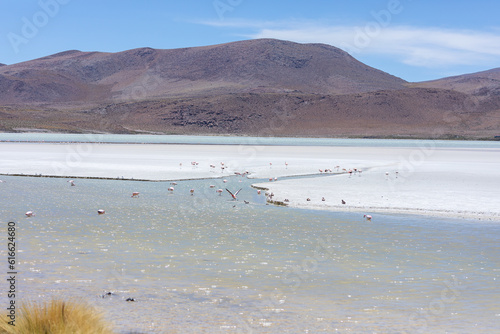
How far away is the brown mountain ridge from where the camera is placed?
117000 mm

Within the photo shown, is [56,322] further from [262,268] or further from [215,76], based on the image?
[215,76]

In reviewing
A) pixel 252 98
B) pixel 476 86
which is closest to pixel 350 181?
pixel 252 98

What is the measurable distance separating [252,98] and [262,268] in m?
126

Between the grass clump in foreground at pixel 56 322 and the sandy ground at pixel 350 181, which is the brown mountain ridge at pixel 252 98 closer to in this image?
the sandy ground at pixel 350 181

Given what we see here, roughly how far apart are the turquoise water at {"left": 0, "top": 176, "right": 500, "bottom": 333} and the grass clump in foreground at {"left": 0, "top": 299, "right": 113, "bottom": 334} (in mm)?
721

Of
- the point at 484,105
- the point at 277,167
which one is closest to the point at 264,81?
the point at 484,105

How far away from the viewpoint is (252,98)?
438ft

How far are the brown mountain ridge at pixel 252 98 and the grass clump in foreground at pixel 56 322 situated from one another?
295ft

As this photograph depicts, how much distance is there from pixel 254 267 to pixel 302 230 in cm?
339

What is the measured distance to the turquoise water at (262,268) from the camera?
6586 millimetres

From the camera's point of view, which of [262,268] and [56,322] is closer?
[56,322]

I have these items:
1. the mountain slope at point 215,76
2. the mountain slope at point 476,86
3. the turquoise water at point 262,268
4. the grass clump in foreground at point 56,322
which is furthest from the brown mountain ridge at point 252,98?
the grass clump in foreground at point 56,322

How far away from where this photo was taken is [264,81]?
552 feet

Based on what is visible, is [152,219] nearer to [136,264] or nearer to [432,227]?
[136,264]
